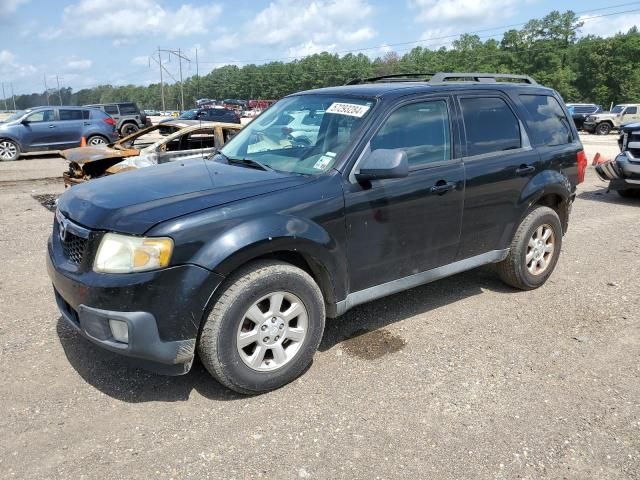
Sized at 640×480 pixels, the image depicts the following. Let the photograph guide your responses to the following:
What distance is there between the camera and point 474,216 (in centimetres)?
416

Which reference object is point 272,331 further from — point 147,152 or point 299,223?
point 147,152

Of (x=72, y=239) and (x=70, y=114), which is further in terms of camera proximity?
(x=70, y=114)

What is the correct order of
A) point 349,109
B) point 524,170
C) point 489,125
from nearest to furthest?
point 349,109 → point 489,125 → point 524,170

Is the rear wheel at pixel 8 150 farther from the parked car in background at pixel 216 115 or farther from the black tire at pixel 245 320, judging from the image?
the black tire at pixel 245 320

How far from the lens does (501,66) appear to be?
82562 mm

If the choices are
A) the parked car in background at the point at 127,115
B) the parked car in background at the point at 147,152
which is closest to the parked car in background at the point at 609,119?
the parked car in background at the point at 127,115

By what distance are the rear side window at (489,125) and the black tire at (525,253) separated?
0.68m

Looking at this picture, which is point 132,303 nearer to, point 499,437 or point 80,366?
point 80,366

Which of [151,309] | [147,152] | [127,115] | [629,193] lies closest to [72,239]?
[151,309]

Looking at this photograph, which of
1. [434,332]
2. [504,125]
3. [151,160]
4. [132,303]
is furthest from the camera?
[151,160]

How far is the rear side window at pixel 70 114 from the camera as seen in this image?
16.6m

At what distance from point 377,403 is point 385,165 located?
1452 mm

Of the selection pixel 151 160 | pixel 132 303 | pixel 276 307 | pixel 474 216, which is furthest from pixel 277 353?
pixel 151 160

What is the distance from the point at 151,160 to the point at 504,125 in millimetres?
6086
